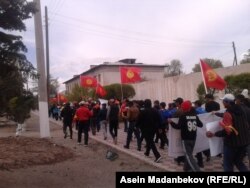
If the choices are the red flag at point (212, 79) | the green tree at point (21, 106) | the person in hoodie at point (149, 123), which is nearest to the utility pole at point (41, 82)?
the red flag at point (212, 79)

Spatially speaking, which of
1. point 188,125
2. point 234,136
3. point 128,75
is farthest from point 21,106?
point 128,75

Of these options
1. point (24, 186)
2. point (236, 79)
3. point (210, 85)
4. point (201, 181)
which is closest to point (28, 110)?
point (24, 186)

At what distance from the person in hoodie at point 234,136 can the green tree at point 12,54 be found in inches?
165

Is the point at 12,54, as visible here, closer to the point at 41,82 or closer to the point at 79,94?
the point at 41,82

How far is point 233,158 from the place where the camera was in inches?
308

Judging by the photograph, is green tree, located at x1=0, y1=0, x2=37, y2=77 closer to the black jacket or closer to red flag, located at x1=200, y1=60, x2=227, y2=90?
the black jacket

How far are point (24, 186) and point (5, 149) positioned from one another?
224 inches

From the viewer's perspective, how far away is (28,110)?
370 inches

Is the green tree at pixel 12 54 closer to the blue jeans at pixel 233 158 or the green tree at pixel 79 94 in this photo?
the blue jeans at pixel 233 158

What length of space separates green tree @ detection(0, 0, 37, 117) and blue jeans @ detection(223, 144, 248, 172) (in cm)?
435

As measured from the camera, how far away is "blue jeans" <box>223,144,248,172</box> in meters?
7.76

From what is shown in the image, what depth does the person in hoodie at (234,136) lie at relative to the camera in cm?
771

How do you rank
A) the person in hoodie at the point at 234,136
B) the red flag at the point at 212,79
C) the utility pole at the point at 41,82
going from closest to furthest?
the person in hoodie at the point at 234,136
the red flag at the point at 212,79
the utility pole at the point at 41,82

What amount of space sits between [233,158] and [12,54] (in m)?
4.85
